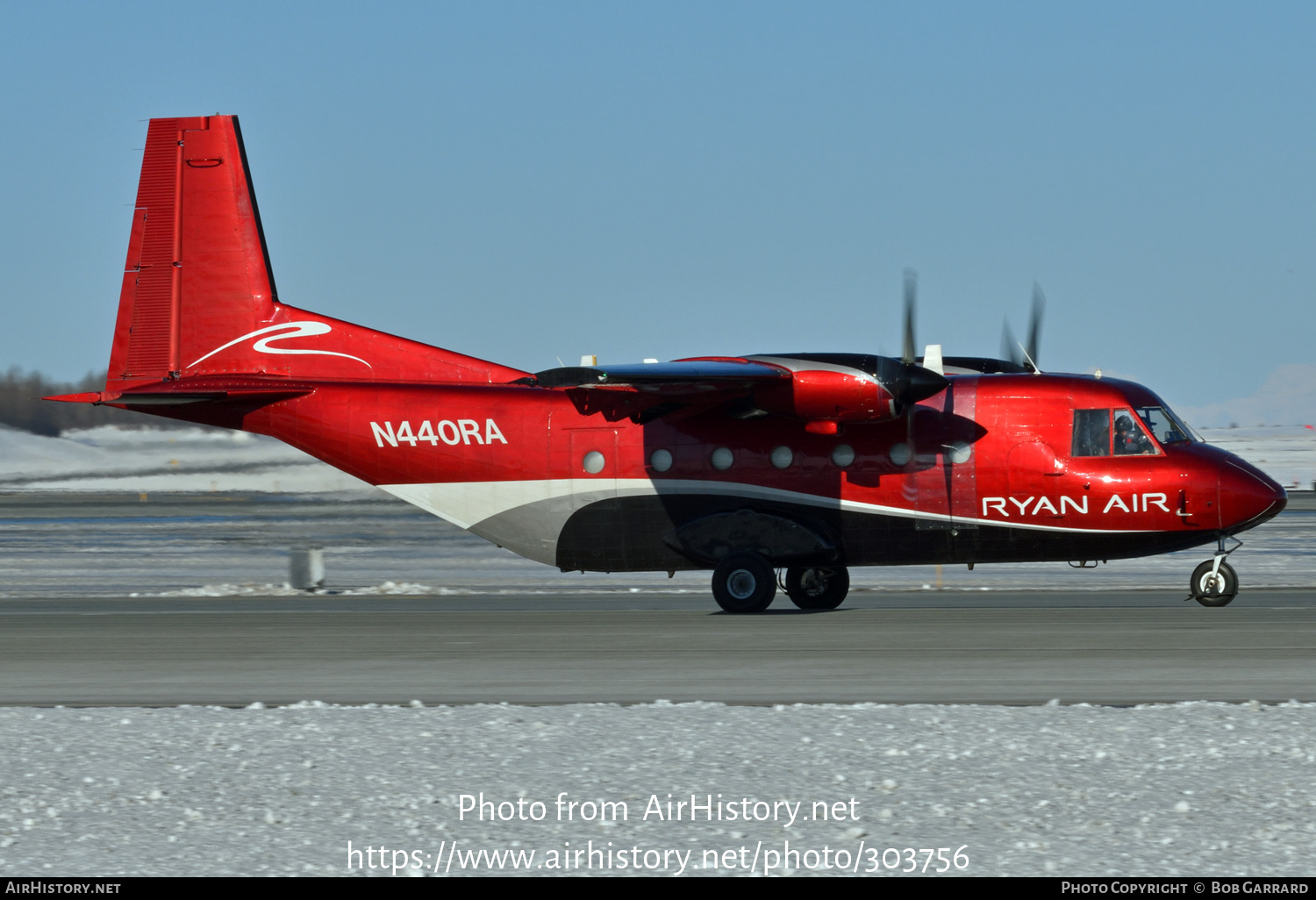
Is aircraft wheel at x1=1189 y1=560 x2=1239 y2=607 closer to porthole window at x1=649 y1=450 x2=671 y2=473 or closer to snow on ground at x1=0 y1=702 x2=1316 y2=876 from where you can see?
porthole window at x1=649 y1=450 x2=671 y2=473

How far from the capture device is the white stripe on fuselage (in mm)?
20875

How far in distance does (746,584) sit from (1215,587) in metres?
6.73

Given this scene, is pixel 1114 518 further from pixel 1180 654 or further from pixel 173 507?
pixel 173 507

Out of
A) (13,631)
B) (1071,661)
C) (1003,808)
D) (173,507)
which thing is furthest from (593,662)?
(173,507)

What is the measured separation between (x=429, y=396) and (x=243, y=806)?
1449cm

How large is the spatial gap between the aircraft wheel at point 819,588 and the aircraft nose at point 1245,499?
561 cm

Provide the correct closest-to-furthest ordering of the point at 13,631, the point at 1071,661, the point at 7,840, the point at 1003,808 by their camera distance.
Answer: the point at 7,840
the point at 1003,808
the point at 1071,661
the point at 13,631

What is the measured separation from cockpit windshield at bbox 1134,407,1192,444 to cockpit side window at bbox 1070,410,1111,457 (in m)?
0.50

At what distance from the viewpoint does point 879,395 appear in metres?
20.1

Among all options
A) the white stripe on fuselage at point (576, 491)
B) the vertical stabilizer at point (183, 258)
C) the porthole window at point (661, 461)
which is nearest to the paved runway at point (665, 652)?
the white stripe on fuselage at point (576, 491)

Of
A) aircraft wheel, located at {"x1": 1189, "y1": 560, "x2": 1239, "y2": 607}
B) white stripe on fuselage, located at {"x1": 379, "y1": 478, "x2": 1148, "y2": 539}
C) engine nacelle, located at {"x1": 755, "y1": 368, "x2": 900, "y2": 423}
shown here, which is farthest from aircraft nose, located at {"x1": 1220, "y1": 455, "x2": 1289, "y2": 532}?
engine nacelle, located at {"x1": 755, "y1": 368, "x2": 900, "y2": 423}

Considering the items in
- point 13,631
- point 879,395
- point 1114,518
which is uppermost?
point 879,395

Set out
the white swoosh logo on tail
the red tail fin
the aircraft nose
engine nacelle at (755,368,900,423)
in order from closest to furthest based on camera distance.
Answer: engine nacelle at (755,368,900,423)
the aircraft nose
the white swoosh logo on tail
the red tail fin

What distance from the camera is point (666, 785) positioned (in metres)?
8.68
